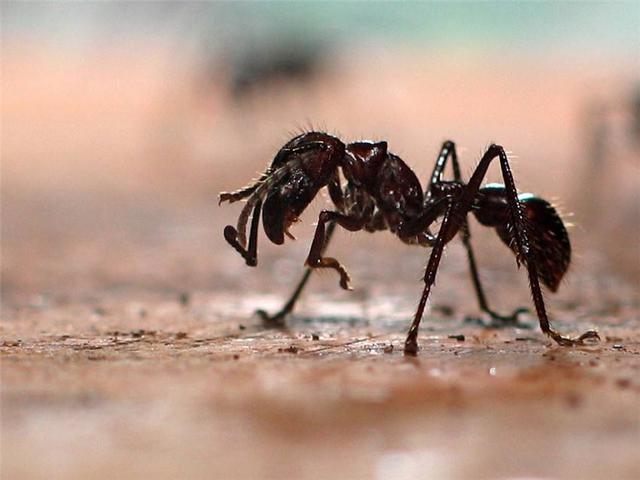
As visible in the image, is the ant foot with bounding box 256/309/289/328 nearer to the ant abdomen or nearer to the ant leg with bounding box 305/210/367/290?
the ant leg with bounding box 305/210/367/290

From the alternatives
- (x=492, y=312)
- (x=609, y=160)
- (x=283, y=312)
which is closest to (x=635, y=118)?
(x=609, y=160)

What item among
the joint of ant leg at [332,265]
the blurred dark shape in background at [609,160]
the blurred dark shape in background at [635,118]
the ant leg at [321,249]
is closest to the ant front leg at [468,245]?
the ant leg at [321,249]

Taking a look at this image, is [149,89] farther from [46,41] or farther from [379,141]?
[379,141]

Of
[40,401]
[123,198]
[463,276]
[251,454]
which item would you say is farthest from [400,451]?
[123,198]

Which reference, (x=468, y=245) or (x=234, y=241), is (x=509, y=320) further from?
(x=234, y=241)

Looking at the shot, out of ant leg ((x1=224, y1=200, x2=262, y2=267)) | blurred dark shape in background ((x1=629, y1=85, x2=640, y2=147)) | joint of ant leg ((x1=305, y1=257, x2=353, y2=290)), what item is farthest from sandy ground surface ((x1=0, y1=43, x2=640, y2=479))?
blurred dark shape in background ((x1=629, y1=85, x2=640, y2=147))

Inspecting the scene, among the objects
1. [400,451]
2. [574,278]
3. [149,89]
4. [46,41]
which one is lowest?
[400,451]
